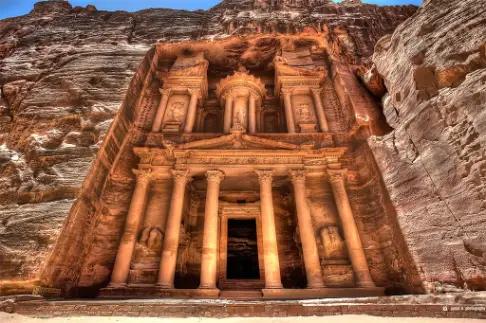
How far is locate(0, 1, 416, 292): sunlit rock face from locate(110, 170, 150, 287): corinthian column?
1.97 meters

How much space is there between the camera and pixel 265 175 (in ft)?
33.3

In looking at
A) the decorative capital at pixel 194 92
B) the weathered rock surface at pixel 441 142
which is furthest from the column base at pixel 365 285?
the decorative capital at pixel 194 92

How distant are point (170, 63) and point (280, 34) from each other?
6171 mm

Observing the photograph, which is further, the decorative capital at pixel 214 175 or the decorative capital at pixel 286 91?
the decorative capital at pixel 286 91

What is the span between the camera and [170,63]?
15711 mm

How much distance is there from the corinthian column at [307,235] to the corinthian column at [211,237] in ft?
8.76

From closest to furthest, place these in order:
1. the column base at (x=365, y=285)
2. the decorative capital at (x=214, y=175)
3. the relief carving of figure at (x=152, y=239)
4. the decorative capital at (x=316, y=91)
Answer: the column base at (x=365, y=285)
the relief carving of figure at (x=152, y=239)
the decorative capital at (x=214, y=175)
the decorative capital at (x=316, y=91)

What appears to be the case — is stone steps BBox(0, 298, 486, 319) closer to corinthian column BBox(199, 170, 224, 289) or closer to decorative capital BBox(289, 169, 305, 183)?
corinthian column BBox(199, 170, 224, 289)

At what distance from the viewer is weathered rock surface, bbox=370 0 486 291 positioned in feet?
17.5

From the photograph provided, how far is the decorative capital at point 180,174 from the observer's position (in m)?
10.0

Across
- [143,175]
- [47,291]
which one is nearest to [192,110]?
[143,175]

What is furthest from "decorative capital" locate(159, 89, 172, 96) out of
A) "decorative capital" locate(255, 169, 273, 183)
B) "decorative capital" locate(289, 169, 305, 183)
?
"decorative capital" locate(289, 169, 305, 183)

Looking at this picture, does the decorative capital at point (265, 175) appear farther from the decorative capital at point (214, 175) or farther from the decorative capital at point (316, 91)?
the decorative capital at point (316, 91)

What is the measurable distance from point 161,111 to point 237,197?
17.0 ft
